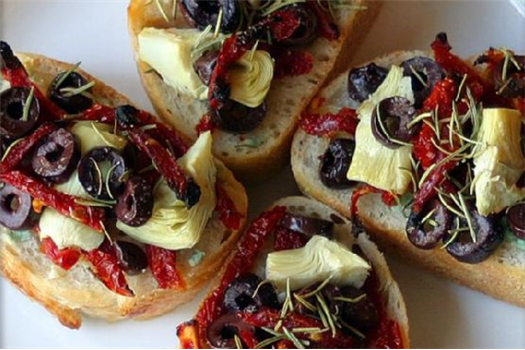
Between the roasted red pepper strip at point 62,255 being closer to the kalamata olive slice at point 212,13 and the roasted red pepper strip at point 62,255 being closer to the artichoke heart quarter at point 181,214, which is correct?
the artichoke heart quarter at point 181,214

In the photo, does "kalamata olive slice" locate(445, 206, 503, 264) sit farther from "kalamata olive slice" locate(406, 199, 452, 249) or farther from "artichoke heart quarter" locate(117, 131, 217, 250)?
"artichoke heart quarter" locate(117, 131, 217, 250)

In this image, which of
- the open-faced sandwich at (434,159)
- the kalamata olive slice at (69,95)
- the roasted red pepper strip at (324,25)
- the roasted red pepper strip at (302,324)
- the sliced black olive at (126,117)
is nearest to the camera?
the roasted red pepper strip at (302,324)

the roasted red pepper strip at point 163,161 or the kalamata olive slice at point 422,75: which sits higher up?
the kalamata olive slice at point 422,75

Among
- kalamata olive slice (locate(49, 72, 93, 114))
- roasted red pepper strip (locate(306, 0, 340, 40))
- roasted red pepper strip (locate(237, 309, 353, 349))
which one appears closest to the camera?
roasted red pepper strip (locate(237, 309, 353, 349))

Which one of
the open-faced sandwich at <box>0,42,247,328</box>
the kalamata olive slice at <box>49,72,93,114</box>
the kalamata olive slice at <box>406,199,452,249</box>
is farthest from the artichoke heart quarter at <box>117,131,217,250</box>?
the kalamata olive slice at <box>406,199,452,249</box>

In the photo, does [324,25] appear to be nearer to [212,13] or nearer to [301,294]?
[212,13]

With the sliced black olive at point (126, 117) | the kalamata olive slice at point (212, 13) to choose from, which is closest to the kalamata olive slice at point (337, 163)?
the kalamata olive slice at point (212, 13)

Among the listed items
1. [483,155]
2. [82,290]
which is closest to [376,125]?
[483,155]
